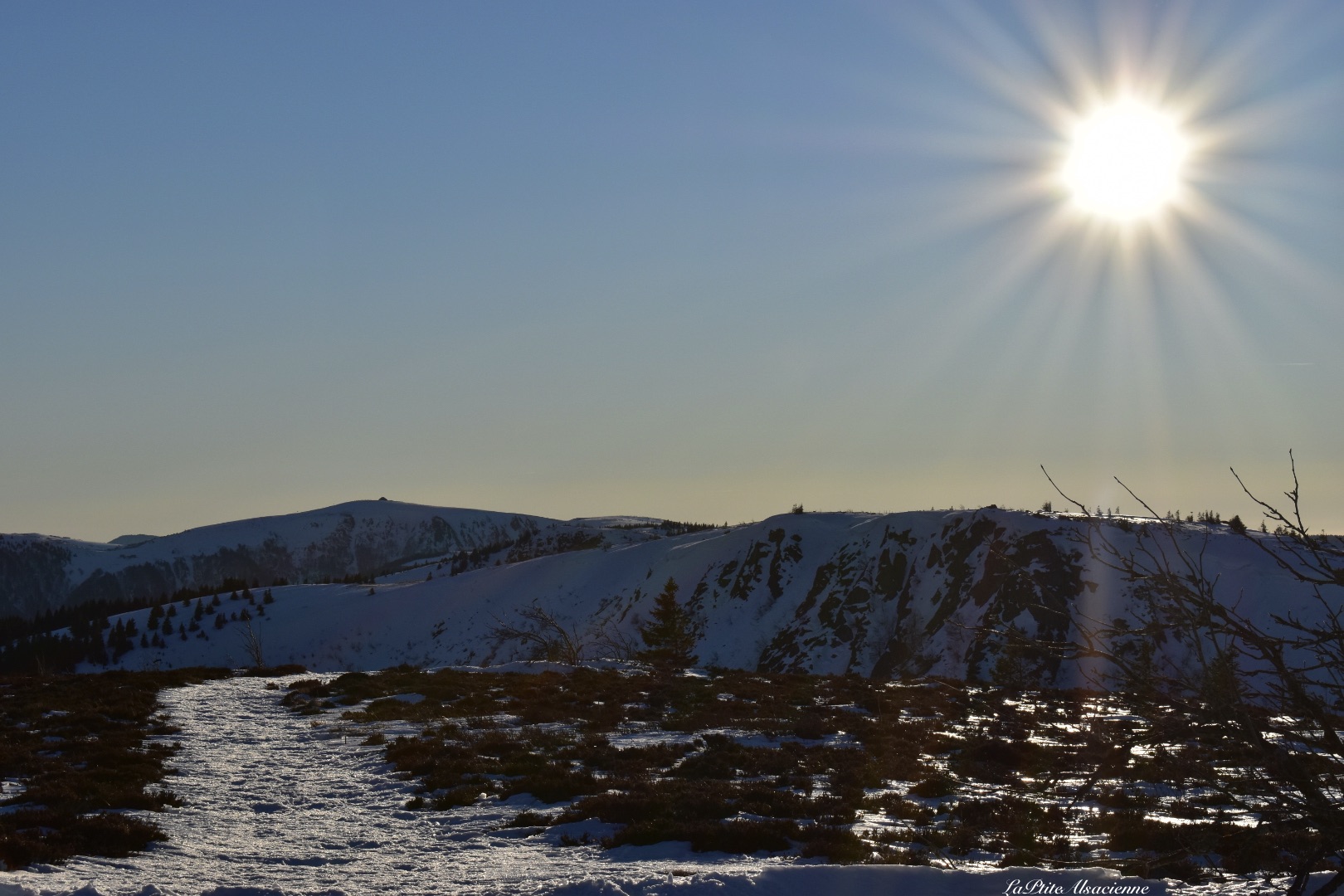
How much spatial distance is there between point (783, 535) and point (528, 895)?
183 feet

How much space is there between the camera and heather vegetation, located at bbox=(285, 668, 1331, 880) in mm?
8289

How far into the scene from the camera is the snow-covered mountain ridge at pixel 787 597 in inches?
1806

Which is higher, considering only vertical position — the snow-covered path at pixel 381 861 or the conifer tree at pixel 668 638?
the conifer tree at pixel 668 638

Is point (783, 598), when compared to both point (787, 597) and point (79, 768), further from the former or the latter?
point (79, 768)

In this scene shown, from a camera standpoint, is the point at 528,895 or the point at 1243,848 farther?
the point at 528,895

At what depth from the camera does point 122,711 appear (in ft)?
77.2

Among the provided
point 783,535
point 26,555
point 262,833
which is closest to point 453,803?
point 262,833

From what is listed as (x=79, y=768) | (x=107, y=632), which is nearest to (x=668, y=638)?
(x=79, y=768)

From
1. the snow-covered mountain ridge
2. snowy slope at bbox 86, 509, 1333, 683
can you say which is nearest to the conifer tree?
the snow-covered mountain ridge

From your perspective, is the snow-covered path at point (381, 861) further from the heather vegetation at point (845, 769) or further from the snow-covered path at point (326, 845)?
the heather vegetation at point (845, 769)

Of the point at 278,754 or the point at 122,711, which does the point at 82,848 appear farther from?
the point at 122,711

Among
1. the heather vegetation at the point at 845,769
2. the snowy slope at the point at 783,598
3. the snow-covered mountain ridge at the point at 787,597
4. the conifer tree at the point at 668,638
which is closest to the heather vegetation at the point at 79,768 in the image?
the heather vegetation at the point at 845,769

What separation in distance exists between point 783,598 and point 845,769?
41.5 m

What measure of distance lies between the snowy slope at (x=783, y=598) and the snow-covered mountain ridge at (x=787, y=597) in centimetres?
11
